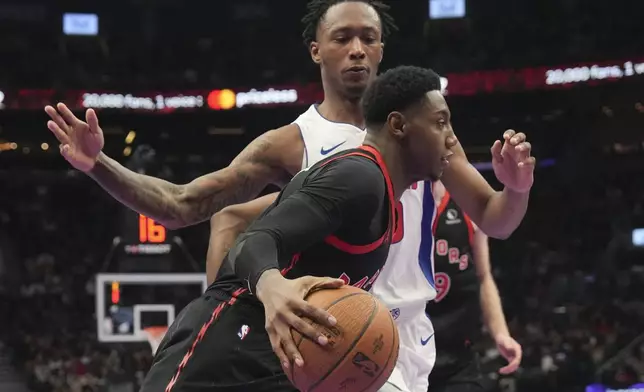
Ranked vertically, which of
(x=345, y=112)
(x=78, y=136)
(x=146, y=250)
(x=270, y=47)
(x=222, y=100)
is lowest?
(x=146, y=250)

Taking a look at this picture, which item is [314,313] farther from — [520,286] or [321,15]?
[520,286]

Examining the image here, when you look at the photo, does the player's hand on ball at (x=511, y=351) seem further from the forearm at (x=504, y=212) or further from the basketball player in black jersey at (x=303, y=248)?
the basketball player in black jersey at (x=303, y=248)

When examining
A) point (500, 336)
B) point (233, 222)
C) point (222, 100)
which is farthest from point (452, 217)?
point (222, 100)

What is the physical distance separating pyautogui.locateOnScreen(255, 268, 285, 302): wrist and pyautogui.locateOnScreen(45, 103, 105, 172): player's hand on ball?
4.08 feet

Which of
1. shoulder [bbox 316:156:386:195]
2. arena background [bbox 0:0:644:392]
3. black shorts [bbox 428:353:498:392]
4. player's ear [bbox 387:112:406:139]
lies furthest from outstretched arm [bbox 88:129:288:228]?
arena background [bbox 0:0:644:392]

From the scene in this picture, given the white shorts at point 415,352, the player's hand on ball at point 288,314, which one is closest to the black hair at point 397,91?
the player's hand on ball at point 288,314

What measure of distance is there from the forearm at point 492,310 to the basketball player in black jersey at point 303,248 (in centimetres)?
215

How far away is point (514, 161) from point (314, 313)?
1456 millimetres

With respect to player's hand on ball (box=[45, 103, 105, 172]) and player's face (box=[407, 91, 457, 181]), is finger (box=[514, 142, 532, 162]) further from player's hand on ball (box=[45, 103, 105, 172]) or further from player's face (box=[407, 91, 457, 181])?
player's hand on ball (box=[45, 103, 105, 172])

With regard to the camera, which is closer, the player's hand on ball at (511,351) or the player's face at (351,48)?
the player's face at (351,48)

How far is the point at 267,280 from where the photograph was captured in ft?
7.19

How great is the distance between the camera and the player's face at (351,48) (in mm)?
3730

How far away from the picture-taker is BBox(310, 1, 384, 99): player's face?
12.2 feet

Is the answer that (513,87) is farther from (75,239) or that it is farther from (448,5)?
(75,239)
